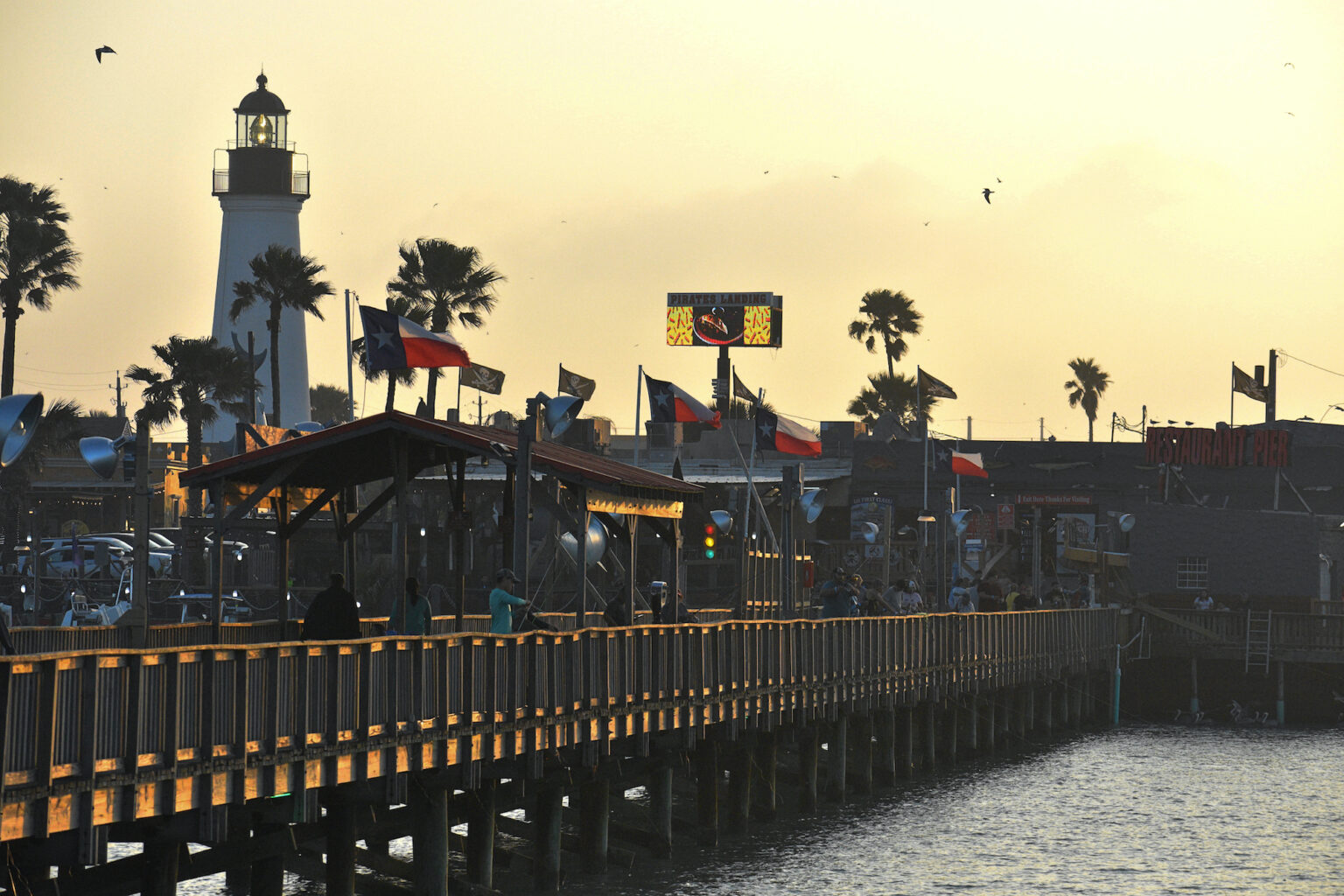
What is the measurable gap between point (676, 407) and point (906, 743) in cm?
855

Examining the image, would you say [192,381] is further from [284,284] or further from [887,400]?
[887,400]

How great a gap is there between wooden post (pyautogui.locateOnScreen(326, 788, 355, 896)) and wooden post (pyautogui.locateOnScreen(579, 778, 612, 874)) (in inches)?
242

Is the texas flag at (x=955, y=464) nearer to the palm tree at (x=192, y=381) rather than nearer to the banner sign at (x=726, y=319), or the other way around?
the palm tree at (x=192, y=381)

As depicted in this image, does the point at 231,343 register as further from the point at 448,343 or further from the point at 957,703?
the point at 448,343

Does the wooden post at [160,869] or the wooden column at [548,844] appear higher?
the wooden post at [160,869]

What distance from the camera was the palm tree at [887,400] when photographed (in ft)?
344

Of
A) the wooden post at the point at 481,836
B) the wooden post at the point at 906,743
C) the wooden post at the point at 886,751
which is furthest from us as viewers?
the wooden post at the point at 906,743

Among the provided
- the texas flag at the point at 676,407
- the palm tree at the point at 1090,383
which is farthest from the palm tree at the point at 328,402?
the texas flag at the point at 676,407

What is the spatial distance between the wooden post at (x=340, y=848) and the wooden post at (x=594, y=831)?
614 centimetres

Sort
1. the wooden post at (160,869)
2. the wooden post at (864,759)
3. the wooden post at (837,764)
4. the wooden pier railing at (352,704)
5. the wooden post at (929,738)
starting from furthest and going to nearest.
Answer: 1. the wooden post at (929,738)
2. the wooden post at (864,759)
3. the wooden post at (837,764)
4. the wooden post at (160,869)
5. the wooden pier railing at (352,704)

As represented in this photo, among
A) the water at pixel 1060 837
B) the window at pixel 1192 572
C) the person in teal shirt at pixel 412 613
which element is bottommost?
the water at pixel 1060 837

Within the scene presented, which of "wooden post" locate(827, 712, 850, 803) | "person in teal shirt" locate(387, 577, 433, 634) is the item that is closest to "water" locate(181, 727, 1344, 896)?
"wooden post" locate(827, 712, 850, 803)

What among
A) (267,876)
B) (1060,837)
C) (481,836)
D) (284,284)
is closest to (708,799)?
(481,836)

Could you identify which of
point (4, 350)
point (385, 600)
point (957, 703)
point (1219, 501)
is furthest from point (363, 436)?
point (1219, 501)
